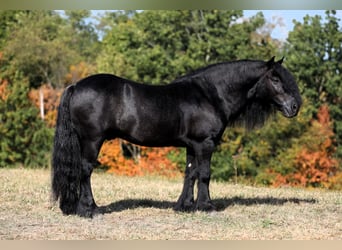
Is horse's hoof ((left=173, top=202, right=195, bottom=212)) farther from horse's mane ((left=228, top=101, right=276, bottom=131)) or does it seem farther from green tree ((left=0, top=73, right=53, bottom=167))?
green tree ((left=0, top=73, right=53, bottom=167))

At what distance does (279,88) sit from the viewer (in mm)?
7375

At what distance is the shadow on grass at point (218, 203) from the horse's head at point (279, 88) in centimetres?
167

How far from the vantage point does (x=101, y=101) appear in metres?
6.77

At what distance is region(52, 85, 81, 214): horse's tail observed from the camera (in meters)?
6.77

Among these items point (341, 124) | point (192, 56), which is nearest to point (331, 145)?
point (341, 124)

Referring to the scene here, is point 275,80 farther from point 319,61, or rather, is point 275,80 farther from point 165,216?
point 319,61

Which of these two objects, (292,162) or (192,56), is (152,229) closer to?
(292,162)

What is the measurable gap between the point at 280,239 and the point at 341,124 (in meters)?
22.1

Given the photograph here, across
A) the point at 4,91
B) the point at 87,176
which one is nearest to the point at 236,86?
the point at 87,176

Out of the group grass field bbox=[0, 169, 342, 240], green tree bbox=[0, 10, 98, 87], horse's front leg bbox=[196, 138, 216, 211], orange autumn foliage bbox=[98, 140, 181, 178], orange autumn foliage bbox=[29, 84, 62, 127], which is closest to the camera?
grass field bbox=[0, 169, 342, 240]

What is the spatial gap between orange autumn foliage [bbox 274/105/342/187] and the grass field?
51.4ft

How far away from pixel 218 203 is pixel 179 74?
21.7 m

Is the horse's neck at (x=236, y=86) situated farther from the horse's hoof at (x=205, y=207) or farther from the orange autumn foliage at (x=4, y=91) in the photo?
the orange autumn foliage at (x=4, y=91)

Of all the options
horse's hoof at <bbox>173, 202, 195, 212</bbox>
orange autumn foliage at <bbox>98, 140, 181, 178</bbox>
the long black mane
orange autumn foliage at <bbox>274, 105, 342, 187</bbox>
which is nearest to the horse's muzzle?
the long black mane
